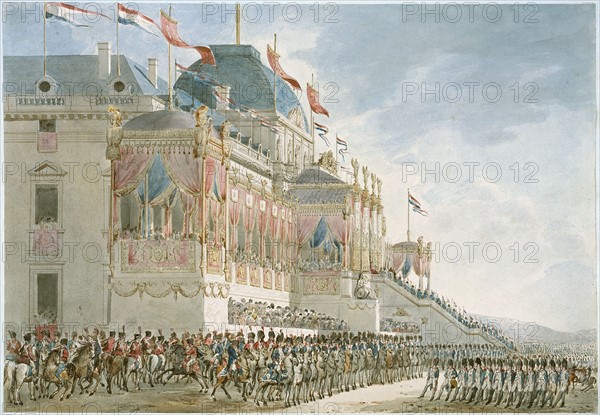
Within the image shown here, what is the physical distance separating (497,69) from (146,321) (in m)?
10.8

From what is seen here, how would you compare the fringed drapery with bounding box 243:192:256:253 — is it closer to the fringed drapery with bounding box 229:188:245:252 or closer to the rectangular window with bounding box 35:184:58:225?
the fringed drapery with bounding box 229:188:245:252

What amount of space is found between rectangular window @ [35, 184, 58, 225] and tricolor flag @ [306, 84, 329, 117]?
7.12 meters

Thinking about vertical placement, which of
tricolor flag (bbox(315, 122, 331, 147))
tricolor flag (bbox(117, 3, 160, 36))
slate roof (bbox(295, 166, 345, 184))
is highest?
tricolor flag (bbox(117, 3, 160, 36))

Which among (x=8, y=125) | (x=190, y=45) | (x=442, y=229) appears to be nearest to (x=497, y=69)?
(x=442, y=229)

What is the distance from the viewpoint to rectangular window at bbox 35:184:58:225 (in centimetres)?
2883

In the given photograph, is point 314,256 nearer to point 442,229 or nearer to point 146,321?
point 442,229


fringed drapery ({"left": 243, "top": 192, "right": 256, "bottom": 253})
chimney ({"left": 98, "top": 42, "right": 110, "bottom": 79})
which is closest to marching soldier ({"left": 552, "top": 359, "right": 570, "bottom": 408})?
fringed drapery ({"left": 243, "top": 192, "right": 256, "bottom": 253})

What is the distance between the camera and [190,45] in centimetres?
2908

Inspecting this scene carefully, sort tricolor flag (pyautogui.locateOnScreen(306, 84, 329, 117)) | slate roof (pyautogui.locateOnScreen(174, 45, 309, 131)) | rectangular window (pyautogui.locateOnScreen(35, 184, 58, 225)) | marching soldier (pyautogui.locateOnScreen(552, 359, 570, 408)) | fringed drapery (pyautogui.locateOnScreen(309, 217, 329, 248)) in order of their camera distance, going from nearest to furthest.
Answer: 1. marching soldier (pyautogui.locateOnScreen(552, 359, 570, 408))
2. rectangular window (pyautogui.locateOnScreen(35, 184, 58, 225))
3. tricolor flag (pyautogui.locateOnScreen(306, 84, 329, 117))
4. slate roof (pyautogui.locateOnScreen(174, 45, 309, 131))
5. fringed drapery (pyautogui.locateOnScreen(309, 217, 329, 248))

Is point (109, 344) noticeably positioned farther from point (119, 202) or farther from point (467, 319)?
point (467, 319)

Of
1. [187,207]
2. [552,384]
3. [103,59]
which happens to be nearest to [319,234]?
[187,207]

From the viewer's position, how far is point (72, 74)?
1216 inches

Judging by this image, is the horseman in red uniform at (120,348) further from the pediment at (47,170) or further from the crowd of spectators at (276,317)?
the pediment at (47,170)

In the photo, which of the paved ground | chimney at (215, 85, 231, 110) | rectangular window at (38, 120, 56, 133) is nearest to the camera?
the paved ground
